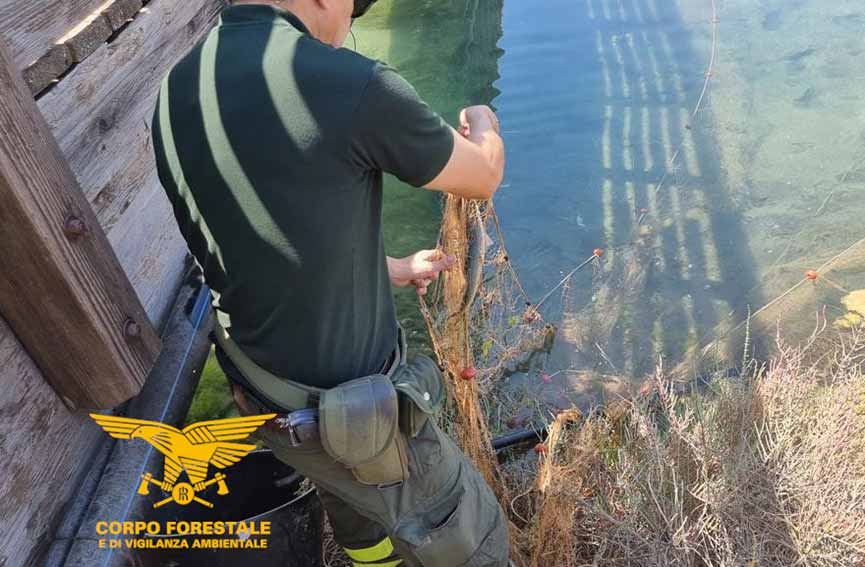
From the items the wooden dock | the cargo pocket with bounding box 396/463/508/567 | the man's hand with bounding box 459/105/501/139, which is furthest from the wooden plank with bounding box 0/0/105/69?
the cargo pocket with bounding box 396/463/508/567

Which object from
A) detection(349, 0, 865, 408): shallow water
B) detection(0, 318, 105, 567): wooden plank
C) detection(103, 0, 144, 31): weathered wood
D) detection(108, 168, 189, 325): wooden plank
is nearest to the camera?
detection(0, 318, 105, 567): wooden plank

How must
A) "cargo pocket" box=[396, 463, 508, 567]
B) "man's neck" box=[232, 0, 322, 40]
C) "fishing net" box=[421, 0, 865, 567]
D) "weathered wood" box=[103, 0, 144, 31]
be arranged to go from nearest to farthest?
"man's neck" box=[232, 0, 322, 40] → "cargo pocket" box=[396, 463, 508, 567] → "weathered wood" box=[103, 0, 144, 31] → "fishing net" box=[421, 0, 865, 567]

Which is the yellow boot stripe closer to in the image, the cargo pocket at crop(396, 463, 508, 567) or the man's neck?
the cargo pocket at crop(396, 463, 508, 567)

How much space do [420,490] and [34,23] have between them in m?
1.68

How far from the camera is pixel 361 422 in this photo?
6.32ft

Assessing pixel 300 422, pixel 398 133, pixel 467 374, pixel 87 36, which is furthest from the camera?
pixel 467 374

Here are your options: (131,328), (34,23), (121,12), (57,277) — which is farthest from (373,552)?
(121,12)

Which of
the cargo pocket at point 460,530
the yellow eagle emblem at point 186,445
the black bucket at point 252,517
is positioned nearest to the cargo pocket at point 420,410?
the cargo pocket at point 460,530

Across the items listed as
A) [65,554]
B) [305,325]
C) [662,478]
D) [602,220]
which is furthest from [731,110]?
[65,554]

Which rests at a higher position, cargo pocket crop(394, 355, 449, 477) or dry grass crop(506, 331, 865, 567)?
cargo pocket crop(394, 355, 449, 477)

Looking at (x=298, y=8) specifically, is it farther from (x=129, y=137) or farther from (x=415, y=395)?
(x=129, y=137)

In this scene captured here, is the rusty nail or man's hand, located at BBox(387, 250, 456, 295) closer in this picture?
the rusty nail

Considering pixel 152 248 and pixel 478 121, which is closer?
pixel 478 121

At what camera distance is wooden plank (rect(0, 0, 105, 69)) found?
6.41 feet
